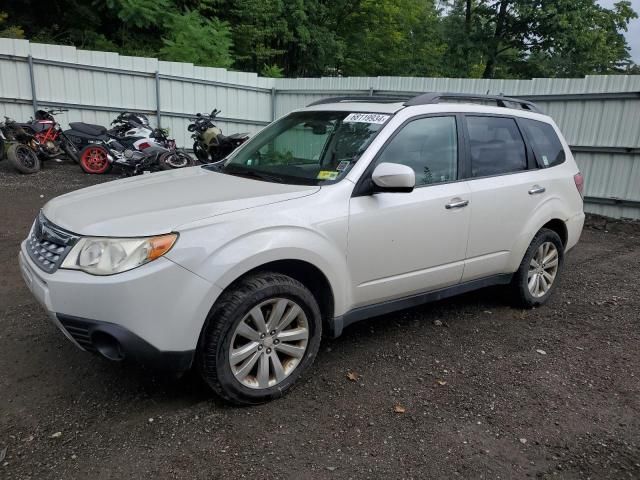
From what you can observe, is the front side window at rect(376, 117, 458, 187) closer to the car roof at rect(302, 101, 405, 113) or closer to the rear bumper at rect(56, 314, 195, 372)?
the car roof at rect(302, 101, 405, 113)

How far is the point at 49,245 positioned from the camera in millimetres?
2906

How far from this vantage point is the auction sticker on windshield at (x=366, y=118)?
3621 millimetres

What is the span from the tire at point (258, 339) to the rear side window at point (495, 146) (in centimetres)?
184

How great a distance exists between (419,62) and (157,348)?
75.4 ft

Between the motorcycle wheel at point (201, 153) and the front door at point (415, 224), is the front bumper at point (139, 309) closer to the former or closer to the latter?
the front door at point (415, 224)

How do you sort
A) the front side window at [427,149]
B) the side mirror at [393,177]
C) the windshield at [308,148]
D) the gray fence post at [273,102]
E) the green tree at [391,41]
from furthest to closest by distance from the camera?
the green tree at [391,41], the gray fence post at [273,102], the front side window at [427,149], the windshield at [308,148], the side mirror at [393,177]

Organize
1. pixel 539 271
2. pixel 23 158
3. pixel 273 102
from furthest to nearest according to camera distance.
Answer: pixel 273 102
pixel 23 158
pixel 539 271

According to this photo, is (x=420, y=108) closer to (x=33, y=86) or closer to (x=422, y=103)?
(x=422, y=103)

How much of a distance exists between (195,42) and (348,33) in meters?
11.2

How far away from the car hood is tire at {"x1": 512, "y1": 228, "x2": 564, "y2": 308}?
2293 millimetres

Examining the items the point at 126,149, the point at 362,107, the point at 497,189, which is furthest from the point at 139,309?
the point at 126,149

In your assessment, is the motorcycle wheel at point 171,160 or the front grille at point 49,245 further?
the motorcycle wheel at point 171,160

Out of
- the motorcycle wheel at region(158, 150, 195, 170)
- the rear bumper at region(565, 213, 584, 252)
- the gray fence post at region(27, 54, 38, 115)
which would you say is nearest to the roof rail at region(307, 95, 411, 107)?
the rear bumper at region(565, 213, 584, 252)

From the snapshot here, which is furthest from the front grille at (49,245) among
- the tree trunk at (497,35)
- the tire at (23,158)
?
the tree trunk at (497,35)
